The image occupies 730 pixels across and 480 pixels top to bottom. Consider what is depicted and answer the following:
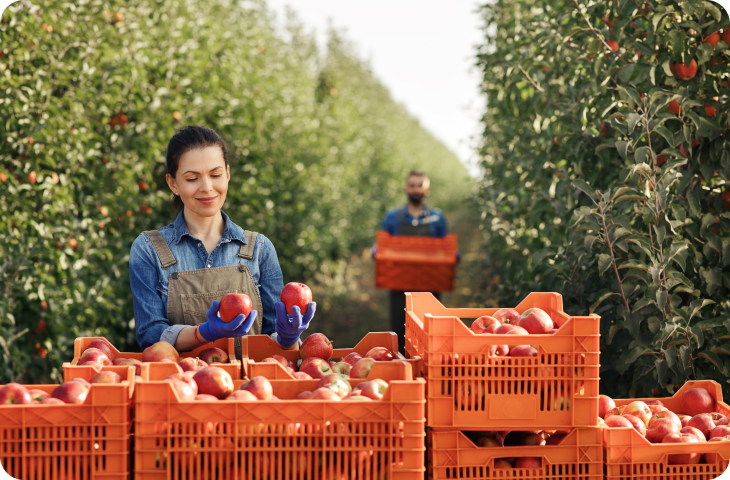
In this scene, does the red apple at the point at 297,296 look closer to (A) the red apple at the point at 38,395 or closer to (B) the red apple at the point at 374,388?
(B) the red apple at the point at 374,388

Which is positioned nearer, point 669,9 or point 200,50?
point 669,9

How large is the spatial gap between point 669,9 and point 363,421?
89.6 inches

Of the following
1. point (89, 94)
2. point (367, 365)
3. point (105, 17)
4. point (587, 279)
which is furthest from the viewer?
point (105, 17)

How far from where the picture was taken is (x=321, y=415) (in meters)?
1.84

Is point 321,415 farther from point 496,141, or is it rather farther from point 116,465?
point 496,141

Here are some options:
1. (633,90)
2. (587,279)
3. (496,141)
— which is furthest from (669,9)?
(496,141)

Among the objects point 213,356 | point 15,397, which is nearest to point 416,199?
point 213,356

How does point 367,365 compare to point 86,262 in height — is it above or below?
below

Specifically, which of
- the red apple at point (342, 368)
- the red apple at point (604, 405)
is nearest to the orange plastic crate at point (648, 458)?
the red apple at point (604, 405)

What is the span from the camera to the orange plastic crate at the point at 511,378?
1.99 meters

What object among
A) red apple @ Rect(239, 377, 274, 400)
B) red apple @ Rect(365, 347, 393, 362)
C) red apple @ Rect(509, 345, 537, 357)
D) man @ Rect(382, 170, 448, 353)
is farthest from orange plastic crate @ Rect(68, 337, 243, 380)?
man @ Rect(382, 170, 448, 353)

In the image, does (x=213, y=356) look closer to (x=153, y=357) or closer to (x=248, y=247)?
(x=153, y=357)

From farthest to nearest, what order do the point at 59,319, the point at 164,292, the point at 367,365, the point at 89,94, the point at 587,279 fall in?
1. the point at 89,94
2. the point at 59,319
3. the point at 587,279
4. the point at 164,292
5. the point at 367,365

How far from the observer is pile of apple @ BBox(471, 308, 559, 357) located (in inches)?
79.3
